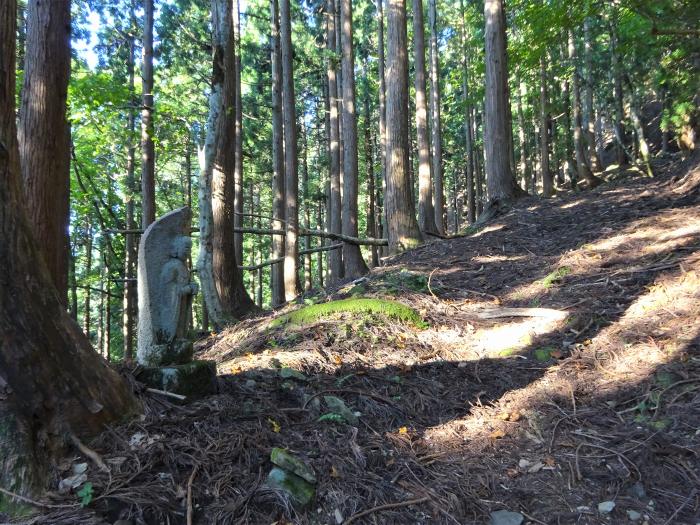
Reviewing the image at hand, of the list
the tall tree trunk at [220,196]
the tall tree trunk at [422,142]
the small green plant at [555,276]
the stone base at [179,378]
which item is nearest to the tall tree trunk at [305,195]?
the tall tree trunk at [422,142]

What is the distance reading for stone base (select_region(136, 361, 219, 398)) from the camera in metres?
3.38

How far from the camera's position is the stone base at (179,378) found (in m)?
3.38

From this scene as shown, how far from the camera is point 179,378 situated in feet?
11.1

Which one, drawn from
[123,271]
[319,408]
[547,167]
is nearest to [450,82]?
[547,167]

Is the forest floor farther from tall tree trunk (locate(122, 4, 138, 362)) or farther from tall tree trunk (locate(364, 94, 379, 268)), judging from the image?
tall tree trunk (locate(364, 94, 379, 268))

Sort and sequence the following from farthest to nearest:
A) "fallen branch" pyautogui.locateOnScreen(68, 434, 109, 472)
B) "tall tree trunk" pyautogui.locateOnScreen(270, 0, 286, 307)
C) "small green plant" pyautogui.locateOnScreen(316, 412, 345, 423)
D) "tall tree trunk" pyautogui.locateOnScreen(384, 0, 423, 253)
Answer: "tall tree trunk" pyautogui.locateOnScreen(270, 0, 286, 307)
"tall tree trunk" pyautogui.locateOnScreen(384, 0, 423, 253)
"small green plant" pyautogui.locateOnScreen(316, 412, 345, 423)
"fallen branch" pyautogui.locateOnScreen(68, 434, 109, 472)

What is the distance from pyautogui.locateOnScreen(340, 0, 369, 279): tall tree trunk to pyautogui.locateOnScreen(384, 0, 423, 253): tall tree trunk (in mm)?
2973

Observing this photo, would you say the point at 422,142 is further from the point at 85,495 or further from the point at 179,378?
the point at 85,495

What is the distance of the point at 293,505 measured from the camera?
2.59 m

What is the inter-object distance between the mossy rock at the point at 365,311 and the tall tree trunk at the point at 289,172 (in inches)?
204

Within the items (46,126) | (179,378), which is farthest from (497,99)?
(179,378)

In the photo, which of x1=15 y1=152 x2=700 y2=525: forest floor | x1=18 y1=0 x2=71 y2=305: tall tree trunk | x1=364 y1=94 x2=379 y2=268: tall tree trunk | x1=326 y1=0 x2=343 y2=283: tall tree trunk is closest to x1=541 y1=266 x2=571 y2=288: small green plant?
x1=15 y1=152 x2=700 y2=525: forest floor

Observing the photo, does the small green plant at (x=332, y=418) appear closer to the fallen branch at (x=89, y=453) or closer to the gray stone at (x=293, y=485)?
the gray stone at (x=293, y=485)

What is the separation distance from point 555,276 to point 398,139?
16.5ft
